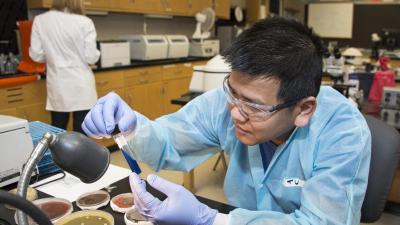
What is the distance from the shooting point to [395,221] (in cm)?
225

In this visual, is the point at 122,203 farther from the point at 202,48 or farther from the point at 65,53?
the point at 202,48

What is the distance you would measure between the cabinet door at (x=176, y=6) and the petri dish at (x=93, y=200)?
3.71m

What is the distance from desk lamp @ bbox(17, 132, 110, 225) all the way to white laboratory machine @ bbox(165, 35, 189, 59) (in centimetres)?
368

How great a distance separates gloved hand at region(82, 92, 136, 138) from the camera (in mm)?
968

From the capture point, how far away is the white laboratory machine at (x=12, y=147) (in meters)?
1.07

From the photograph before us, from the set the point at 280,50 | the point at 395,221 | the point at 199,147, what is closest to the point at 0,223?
the point at 199,147

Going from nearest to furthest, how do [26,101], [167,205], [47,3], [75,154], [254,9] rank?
1. [75,154]
2. [167,205]
3. [26,101]
4. [47,3]
5. [254,9]

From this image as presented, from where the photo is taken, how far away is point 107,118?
0.98m

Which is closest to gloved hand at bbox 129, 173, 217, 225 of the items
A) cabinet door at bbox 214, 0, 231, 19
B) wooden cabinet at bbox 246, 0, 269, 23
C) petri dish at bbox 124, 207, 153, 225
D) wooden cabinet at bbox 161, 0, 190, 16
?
petri dish at bbox 124, 207, 153, 225

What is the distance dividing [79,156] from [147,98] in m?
3.32

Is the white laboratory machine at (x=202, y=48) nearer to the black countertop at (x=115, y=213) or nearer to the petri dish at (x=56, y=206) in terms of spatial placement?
the black countertop at (x=115, y=213)

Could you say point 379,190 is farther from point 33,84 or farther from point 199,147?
point 33,84

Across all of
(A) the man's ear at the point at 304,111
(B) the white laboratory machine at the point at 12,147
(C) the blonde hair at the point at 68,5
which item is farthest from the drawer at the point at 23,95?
(A) the man's ear at the point at 304,111

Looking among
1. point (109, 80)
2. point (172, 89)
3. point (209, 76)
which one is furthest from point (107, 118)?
point (172, 89)
